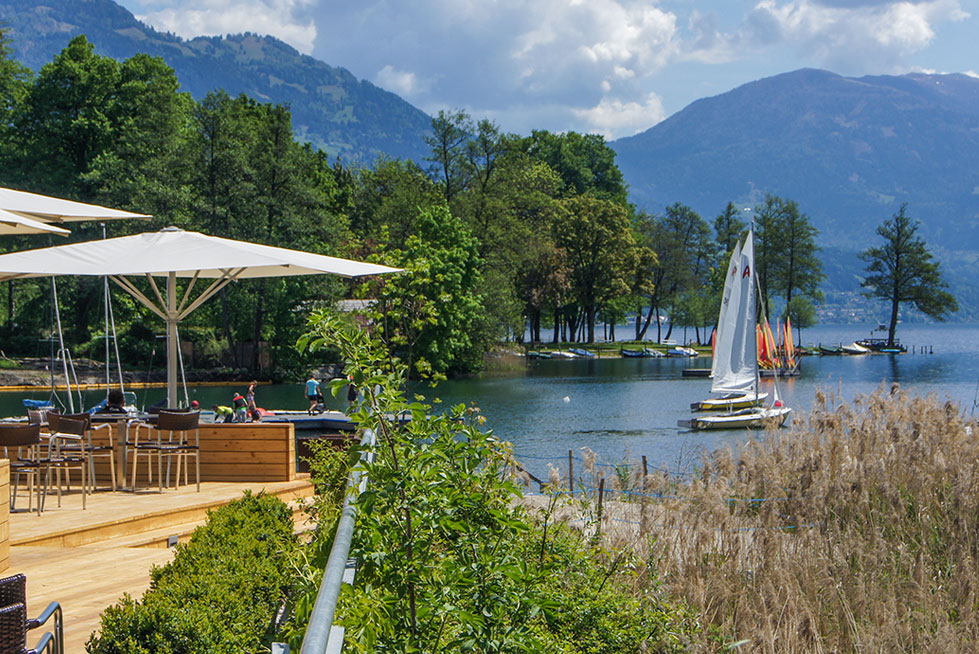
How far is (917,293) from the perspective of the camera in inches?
3110

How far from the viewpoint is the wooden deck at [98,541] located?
16.1 feet

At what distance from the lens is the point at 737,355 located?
32.9 metres

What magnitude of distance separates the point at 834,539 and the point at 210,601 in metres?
4.64

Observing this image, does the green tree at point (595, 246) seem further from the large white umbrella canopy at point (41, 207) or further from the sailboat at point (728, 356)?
the large white umbrella canopy at point (41, 207)

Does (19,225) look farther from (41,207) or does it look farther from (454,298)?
(454,298)

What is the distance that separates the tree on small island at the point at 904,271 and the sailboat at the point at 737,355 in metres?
51.9

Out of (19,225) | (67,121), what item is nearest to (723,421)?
(19,225)

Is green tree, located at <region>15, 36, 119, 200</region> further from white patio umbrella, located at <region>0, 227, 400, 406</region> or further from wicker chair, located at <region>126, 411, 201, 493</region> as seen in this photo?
wicker chair, located at <region>126, 411, 201, 493</region>

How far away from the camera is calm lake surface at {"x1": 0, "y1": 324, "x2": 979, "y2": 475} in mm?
26250

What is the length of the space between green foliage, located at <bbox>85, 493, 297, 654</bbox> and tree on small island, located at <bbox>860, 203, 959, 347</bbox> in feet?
271

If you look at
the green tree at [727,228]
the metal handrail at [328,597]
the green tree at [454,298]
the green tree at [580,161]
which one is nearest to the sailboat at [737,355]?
the green tree at [454,298]

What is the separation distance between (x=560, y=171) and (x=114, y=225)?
44856mm

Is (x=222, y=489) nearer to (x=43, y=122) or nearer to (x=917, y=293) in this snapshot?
(x=43, y=122)

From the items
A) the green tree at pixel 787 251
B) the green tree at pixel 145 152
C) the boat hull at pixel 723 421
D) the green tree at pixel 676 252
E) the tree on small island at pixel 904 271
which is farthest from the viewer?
the green tree at pixel 676 252
